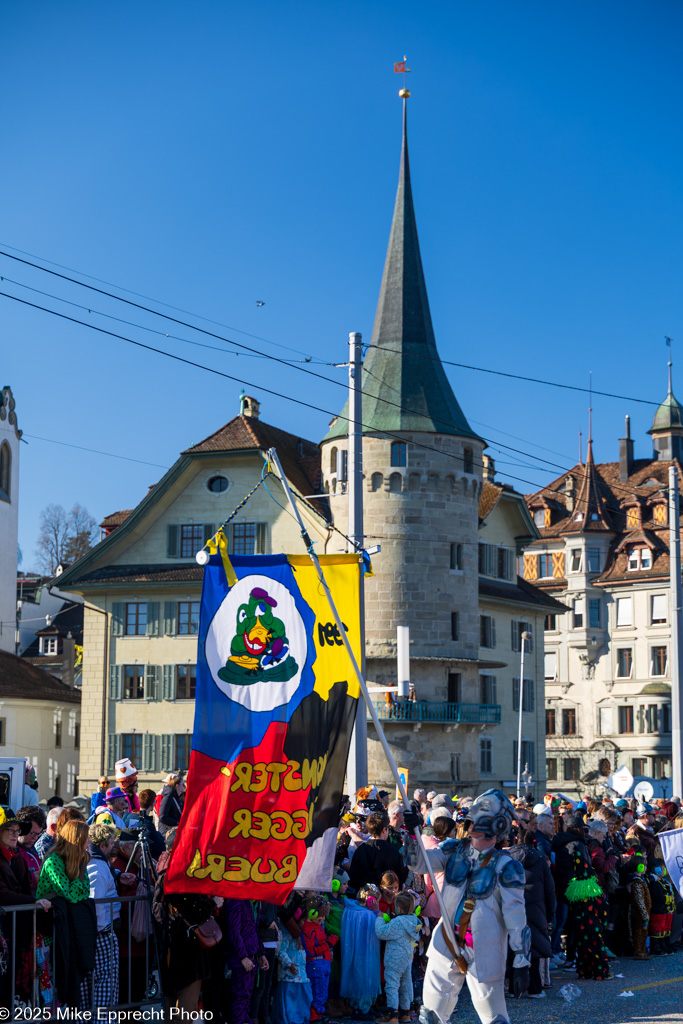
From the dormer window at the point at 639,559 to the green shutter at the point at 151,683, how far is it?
121 ft

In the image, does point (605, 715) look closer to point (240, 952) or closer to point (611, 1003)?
point (611, 1003)

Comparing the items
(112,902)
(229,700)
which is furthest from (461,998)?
(229,700)

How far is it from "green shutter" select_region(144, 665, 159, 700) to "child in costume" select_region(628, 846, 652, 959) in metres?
32.4

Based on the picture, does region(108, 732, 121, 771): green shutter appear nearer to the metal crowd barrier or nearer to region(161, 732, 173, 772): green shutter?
region(161, 732, 173, 772): green shutter

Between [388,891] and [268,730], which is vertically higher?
[268,730]

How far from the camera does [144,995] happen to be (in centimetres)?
1061

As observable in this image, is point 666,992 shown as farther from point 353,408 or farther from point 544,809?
point 353,408

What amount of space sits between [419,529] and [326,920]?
33.7 meters

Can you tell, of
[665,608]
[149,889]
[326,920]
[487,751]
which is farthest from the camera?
[665,608]

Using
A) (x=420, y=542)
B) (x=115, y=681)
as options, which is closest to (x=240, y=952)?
(x=420, y=542)

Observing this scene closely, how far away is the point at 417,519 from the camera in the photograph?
151 ft

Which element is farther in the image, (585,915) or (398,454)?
(398,454)

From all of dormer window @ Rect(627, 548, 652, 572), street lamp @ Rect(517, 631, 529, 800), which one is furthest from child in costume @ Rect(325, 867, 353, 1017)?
dormer window @ Rect(627, 548, 652, 572)

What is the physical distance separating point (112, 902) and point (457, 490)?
3738 cm
